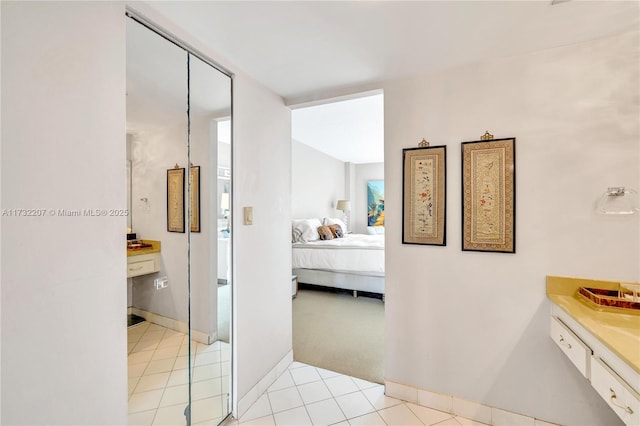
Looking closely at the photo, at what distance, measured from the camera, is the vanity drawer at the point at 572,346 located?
1200 millimetres

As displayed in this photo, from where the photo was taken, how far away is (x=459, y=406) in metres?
1.79

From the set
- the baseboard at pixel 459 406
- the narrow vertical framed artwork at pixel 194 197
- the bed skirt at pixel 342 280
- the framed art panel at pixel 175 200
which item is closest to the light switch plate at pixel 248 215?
the narrow vertical framed artwork at pixel 194 197

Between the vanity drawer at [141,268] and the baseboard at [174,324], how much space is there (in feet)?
0.49

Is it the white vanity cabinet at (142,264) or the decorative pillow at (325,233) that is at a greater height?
the white vanity cabinet at (142,264)

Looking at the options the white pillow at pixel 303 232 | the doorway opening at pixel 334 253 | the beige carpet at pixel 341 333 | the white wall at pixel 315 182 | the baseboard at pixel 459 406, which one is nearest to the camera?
the baseboard at pixel 459 406

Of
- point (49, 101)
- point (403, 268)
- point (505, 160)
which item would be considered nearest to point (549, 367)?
point (403, 268)

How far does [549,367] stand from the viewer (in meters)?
1.59

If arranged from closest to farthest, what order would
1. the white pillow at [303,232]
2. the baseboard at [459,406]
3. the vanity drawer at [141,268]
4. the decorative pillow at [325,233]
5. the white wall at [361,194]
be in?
the vanity drawer at [141,268] < the baseboard at [459,406] < the white pillow at [303,232] < the decorative pillow at [325,233] < the white wall at [361,194]

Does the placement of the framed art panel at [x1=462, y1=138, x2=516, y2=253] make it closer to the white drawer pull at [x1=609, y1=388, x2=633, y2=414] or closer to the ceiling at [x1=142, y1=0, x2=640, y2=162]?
the ceiling at [x1=142, y1=0, x2=640, y2=162]

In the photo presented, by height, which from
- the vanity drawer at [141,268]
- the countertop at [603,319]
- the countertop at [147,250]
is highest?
the countertop at [147,250]

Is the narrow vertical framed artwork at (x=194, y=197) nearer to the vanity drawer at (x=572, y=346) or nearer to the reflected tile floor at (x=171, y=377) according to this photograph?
the reflected tile floor at (x=171, y=377)

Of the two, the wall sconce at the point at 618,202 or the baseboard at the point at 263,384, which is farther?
the baseboard at the point at 263,384

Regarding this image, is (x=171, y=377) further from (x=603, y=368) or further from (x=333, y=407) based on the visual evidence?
(x=603, y=368)

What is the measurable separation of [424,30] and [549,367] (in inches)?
77.8
